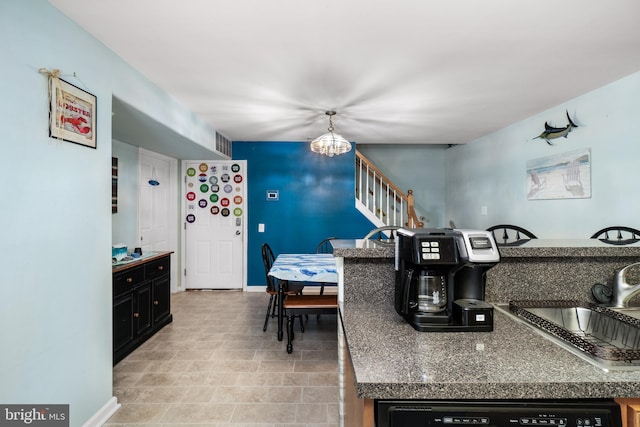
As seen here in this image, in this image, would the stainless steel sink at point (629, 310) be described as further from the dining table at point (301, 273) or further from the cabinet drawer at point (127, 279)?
the cabinet drawer at point (127, 279)

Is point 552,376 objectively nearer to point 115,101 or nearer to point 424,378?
point 424,378

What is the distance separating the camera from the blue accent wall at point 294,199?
16.1 ft

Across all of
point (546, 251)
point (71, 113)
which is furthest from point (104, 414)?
point (546, 251)

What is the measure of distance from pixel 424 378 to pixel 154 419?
197cm

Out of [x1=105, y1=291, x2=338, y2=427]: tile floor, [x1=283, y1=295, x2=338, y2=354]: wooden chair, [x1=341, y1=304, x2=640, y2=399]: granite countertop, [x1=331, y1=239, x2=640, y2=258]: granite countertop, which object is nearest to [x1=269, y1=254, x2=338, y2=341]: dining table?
[x1=283, y1=295, x2=338, y2=354]: wooden chair

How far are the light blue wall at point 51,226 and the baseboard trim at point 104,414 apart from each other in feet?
0.14

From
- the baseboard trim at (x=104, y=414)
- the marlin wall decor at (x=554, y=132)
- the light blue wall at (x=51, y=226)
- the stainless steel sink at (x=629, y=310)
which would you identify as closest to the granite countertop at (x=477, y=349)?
the stainless steel sink at (x=629, y=310)

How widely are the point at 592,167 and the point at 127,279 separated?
449 cm

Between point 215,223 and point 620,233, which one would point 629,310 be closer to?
point 620,233

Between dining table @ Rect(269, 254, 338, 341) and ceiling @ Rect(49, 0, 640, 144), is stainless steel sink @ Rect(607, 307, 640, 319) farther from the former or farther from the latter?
dining table @ Rect(269, 254, 338, 341)

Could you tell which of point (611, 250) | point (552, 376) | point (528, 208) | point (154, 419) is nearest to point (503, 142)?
point (528, 208)

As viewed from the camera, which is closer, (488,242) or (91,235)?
(488,242)

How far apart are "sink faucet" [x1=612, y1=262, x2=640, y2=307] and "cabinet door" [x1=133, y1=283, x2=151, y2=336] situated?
11.3 feet

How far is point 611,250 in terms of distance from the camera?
1.28 meters
